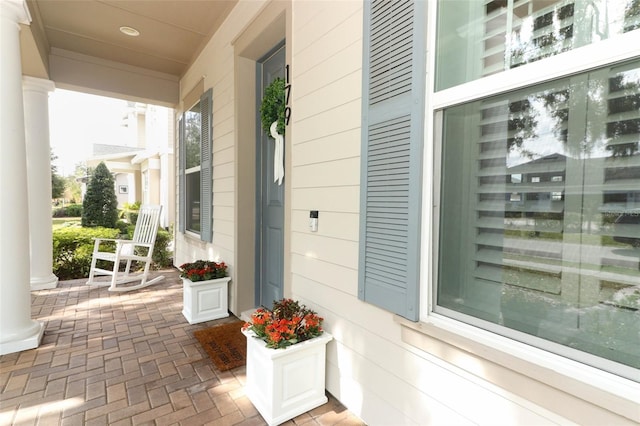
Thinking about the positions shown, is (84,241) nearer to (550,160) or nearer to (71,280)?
(71,280)

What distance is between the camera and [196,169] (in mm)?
4461

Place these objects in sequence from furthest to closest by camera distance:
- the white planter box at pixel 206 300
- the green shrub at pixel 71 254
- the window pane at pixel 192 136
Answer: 1. the green shrub at pixel 71 254
2. the window pane at pixel 192 136
3. the white planter box at pixel 206 300

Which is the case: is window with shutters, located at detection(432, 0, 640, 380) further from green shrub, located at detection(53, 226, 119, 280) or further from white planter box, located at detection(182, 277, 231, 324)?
green shrub, located at detection(53, 226, 119, 280)

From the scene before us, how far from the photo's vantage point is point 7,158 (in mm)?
2508

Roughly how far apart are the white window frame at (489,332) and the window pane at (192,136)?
3.69 metres

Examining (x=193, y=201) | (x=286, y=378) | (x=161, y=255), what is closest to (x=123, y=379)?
(x=286, y=378)

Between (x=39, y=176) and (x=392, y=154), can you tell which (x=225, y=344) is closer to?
(x=392, y=154)

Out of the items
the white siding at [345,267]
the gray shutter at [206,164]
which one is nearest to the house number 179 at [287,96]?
the white siding at [345,267]

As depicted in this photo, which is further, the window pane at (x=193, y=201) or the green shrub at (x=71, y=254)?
the green shrub at (x=71, y=254)

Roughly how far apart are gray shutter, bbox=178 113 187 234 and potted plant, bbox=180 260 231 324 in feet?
5.86

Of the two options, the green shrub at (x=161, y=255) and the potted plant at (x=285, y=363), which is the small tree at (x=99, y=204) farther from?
the potted plant at (x=285, y=363)

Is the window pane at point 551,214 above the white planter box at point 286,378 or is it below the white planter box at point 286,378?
above

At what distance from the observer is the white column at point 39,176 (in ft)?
13.6

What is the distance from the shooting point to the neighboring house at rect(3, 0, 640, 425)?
3.10 ft
